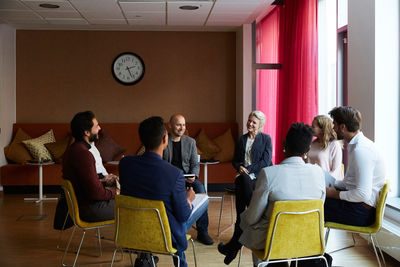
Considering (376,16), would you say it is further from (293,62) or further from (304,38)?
(293,62)

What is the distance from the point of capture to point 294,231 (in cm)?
262

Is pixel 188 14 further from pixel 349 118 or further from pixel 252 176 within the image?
pixel 349 118

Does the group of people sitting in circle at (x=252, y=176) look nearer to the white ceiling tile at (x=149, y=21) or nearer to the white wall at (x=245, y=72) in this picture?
the white wall at (x=245, y=72)

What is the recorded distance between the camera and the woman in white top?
12.9ft

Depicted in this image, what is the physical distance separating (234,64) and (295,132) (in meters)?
5.52

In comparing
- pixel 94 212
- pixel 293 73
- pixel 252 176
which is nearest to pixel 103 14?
pixel 293 73

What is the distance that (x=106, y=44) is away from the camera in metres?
7.94

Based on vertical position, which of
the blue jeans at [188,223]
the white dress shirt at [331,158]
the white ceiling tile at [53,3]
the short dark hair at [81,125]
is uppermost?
the white ceiling tile at [53,3]

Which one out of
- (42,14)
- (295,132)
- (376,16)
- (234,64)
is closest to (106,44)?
(42,14)

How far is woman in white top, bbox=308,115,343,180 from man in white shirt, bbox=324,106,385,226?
48 centimetres

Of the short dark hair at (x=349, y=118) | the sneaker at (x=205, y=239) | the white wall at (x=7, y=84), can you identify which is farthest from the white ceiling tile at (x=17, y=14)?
the short dark hair at (x=349, y=118)

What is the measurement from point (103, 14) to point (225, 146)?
117 inches

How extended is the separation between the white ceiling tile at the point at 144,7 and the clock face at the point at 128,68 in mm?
1683

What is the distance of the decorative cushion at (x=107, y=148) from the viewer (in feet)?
24.0
